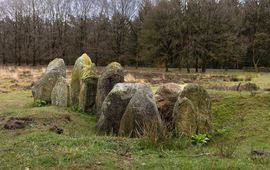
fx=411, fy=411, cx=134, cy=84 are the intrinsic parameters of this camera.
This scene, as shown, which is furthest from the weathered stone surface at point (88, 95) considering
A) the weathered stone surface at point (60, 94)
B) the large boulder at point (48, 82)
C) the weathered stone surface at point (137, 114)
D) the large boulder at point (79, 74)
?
the weathered stone surface at point (137, 114)

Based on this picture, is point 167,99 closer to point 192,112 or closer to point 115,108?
point 192,112

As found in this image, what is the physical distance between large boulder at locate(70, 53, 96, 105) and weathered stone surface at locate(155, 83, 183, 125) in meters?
3.91

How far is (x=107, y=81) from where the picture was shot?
15914 millimetres

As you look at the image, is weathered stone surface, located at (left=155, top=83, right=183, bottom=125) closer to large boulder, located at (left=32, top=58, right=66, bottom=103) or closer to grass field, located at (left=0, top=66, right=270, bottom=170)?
grass field, located at (left=0, top=66, right=270, bottom=170)

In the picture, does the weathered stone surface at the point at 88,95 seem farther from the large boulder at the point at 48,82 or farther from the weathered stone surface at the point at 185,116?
the weathered stone surface at the point at 185,116

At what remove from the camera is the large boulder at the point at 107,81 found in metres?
15.8

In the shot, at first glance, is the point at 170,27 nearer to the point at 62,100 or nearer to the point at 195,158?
the point at 62,100

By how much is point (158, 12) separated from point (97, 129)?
41.2 meters

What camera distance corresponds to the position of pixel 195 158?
8125 millimetres

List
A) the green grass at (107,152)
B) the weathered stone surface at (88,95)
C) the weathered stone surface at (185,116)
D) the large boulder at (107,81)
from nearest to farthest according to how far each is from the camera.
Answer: the green grass at (107,152)
the weathered stone surface at (185,116)
the large boulder at (107,81)
the weathered stone surface at (88,95)

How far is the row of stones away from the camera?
40.7ft

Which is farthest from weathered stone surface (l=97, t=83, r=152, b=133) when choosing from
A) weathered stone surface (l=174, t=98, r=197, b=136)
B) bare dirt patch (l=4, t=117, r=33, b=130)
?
bare dirt patch (l=4, t=117, r=33, b=130)

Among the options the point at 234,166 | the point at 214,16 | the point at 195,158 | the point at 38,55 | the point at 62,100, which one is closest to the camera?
the point at 234,166

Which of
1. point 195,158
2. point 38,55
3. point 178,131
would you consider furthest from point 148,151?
point 38,55
